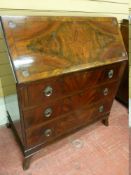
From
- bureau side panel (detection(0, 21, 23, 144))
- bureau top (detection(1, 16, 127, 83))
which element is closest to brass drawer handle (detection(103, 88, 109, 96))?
bureau top (detection(1, 16, 127, 83))

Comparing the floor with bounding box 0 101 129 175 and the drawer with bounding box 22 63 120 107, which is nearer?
the drawer with bounding box 22 63 120 107

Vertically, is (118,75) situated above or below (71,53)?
below

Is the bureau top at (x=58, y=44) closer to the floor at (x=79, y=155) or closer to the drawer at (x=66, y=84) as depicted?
the drawer at (x=66, y=84)

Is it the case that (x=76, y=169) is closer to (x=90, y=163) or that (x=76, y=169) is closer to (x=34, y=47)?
(x=90, y=163)

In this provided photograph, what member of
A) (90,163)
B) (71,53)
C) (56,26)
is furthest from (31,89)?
(90,163)

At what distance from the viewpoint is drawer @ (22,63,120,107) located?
110 centimetres

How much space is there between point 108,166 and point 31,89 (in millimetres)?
1015

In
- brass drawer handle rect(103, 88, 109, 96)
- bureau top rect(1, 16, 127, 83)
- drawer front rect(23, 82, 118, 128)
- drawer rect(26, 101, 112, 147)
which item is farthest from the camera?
brass drawer handle rect(103, 88, 109, 96)

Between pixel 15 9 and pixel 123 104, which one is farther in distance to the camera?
pixel 123 104

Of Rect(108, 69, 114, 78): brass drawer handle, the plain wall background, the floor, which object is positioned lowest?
the floor

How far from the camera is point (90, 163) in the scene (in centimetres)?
151

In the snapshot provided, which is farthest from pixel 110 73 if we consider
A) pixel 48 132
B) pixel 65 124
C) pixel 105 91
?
pixel 48 132

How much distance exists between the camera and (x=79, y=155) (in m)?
1.58

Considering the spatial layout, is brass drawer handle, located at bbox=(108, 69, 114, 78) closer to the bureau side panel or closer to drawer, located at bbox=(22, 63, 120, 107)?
drawer, located at bbox=(22, 63, 120, 107)
